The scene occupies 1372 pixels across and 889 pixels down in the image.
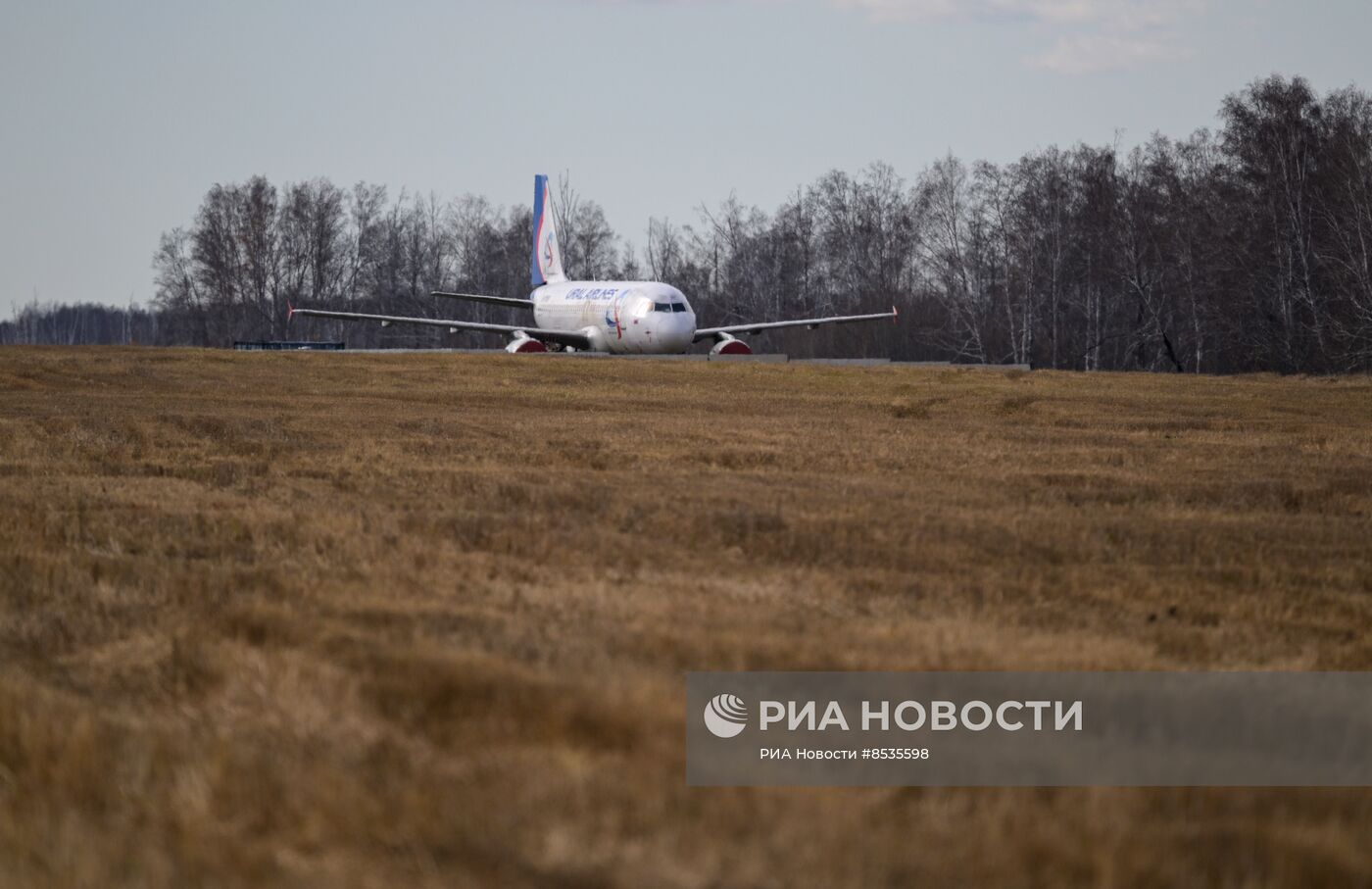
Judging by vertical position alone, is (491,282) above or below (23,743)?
above

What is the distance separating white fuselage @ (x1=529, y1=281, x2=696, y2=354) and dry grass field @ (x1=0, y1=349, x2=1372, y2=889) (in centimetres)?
3125

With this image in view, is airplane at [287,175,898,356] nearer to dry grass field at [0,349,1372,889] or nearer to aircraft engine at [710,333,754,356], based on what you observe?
aircraft engine at [710,333,754,356]

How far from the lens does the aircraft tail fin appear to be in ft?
180

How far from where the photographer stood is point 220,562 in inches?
261

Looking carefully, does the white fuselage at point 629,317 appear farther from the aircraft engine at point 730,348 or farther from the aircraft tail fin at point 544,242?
the aircraft tail fin at point 544,242

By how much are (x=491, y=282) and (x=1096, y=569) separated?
96.0m

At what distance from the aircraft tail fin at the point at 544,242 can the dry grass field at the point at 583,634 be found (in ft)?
137

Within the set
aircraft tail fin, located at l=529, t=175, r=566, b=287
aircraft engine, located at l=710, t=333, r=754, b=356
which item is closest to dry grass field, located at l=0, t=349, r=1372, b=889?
aircraft engine, located at l=710, t=333, r=754, b=356

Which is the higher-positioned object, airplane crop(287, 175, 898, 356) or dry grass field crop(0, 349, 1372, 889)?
airplane crop(287, 175, 898, 356)

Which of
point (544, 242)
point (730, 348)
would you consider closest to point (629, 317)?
point (730, 348)

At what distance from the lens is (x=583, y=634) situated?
505 cm

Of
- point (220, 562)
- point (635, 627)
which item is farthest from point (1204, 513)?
point (220, 562)

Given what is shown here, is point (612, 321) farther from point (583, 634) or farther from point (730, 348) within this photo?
point (583, 634)

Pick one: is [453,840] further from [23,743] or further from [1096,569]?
[1096,569]
